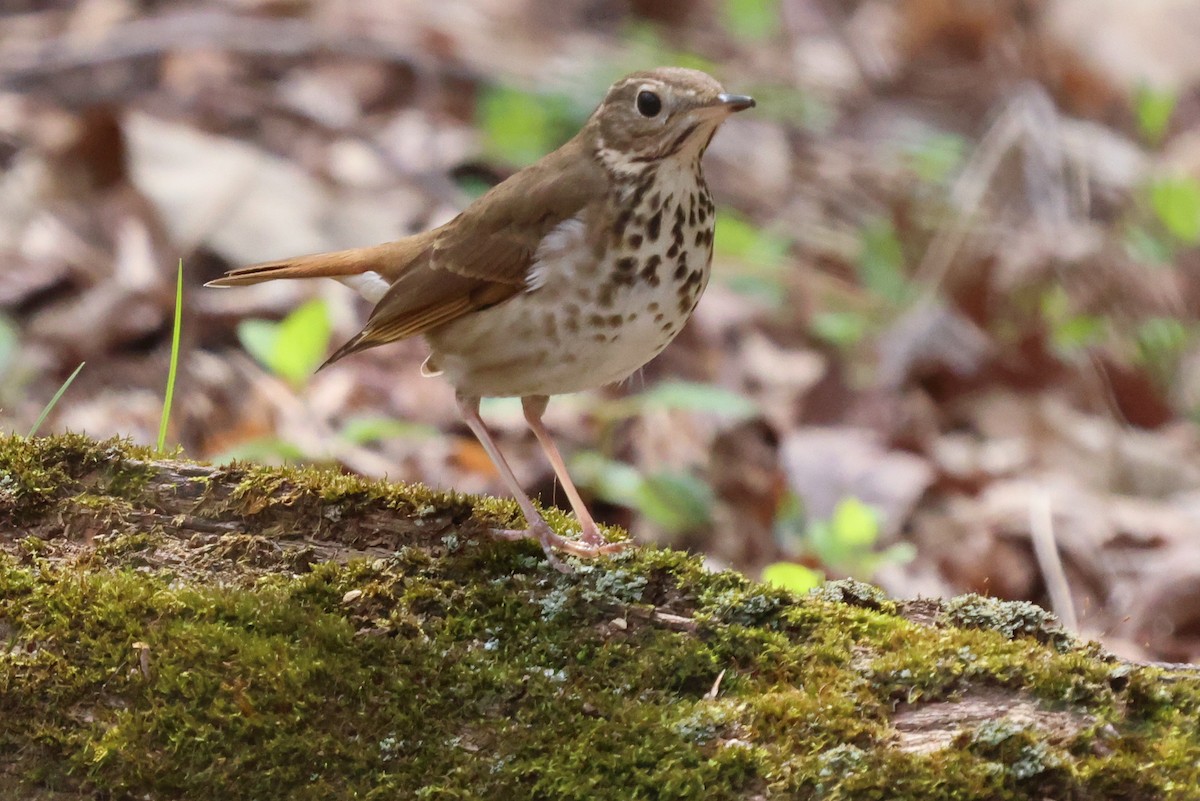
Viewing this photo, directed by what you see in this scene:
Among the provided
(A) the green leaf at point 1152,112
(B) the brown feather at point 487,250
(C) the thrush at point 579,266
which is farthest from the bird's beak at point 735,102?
(A) the green leaf at point 1152,112

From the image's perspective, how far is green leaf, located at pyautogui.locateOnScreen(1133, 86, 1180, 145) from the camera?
7609mm

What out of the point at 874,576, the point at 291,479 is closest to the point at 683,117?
the point at 291,479

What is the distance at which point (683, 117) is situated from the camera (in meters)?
2.84

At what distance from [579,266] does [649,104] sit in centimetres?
44

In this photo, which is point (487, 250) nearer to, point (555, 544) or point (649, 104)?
point (649, 104)

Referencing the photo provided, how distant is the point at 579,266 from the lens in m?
2.74

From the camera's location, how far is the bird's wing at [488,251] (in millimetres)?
2838

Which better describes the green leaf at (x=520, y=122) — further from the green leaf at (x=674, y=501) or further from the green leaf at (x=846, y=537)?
the green leaf at (x=846, y=537)

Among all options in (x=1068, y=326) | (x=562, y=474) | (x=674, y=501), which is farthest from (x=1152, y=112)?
(x=562, y=474)

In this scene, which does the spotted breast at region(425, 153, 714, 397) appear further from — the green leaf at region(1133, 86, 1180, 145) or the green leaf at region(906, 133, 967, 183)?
the green leaf at region(1133, 86, 1180, 145)

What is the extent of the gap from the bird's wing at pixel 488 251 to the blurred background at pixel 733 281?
88 cm

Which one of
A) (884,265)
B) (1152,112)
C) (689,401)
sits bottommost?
(884,265)

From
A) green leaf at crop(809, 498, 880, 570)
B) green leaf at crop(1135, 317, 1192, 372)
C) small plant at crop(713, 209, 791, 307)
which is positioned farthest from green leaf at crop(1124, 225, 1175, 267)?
green leaf at crop(809, 498, 880, 570)

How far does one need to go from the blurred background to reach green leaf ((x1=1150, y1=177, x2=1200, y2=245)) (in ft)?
0.07
